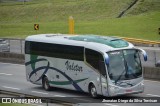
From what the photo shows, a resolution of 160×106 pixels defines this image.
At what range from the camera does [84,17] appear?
83.1 metres

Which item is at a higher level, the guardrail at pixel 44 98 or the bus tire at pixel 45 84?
the guardrail at pixel 44 98

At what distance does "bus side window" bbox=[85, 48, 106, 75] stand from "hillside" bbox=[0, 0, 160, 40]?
3642cm

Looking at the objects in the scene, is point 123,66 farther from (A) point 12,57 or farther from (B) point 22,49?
(B) point 22,49

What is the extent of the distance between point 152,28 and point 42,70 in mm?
40897

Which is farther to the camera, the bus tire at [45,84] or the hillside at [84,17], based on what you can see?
the hillside at [84,17]

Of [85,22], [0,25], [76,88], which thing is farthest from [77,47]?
[0,25]

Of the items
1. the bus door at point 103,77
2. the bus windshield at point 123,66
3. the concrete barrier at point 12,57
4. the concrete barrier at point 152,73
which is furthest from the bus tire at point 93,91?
the concrete barrier at point 12,57

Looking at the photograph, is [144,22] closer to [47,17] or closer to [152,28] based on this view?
[152,28]

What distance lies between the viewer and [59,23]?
79188 millimetres

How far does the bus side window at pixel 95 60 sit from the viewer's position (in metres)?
25.3

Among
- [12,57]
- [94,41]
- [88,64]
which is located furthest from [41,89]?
[12,57]

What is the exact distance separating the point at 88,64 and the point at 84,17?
57.0m

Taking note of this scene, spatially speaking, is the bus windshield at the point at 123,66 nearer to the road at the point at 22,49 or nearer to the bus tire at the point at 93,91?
the bus tire at the point at 93,91

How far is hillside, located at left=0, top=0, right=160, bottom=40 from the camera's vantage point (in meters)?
69.8
